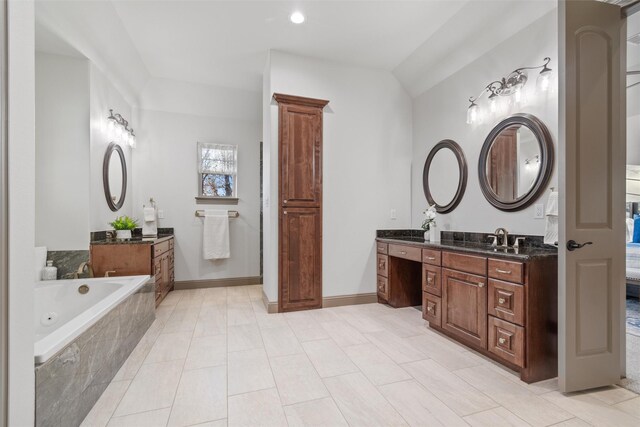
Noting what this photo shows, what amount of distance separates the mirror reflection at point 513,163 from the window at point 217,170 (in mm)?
3539

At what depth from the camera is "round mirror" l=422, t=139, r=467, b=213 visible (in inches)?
131

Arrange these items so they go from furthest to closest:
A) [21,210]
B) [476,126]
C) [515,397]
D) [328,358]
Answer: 1. [476,126]
2. [328,358]
3. [515,397]
4. [21,210]

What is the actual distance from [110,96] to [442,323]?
14.3 feet

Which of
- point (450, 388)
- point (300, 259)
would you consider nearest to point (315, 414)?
point (450, 388)

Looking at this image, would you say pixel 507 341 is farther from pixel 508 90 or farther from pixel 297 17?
pixel 297 17

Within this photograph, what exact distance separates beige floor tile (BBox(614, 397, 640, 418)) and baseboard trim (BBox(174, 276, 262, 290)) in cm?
422

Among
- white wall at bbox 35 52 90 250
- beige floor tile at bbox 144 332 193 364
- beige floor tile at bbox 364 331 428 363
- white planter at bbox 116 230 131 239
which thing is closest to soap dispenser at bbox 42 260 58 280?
white wall at bbox 35 52 90 250

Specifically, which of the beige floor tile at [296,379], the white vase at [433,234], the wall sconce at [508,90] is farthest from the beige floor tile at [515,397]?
the wall sconce at [508,90]

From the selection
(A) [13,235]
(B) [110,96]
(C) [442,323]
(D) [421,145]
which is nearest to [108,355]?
(A) [13,235]

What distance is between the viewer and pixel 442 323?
274 cm

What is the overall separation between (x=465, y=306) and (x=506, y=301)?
15.7 inches

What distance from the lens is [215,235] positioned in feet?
15.1

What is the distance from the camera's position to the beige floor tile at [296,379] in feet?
6.07

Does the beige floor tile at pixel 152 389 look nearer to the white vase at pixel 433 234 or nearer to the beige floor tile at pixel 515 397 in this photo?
the beige floor tile at pixel 515 397
